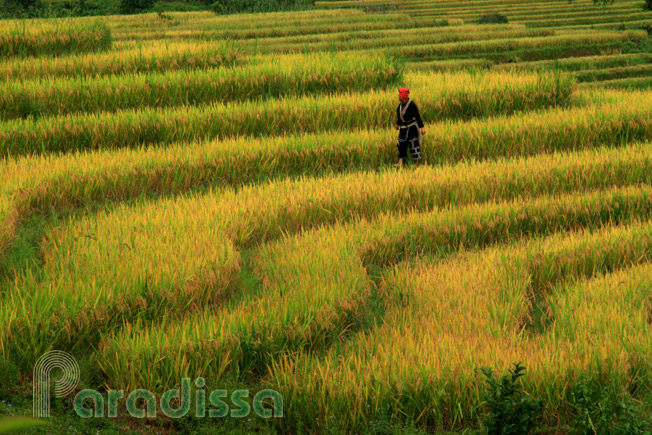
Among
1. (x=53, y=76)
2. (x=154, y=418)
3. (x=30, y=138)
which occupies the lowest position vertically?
(x=154, y=418)

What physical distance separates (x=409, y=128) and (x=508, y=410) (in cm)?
545

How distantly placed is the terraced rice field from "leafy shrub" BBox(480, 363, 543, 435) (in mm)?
260

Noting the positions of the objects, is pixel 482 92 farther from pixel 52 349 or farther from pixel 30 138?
pixel 52 349

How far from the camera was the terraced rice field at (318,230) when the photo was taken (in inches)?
164

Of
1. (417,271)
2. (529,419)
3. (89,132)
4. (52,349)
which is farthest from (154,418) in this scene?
(89,132)

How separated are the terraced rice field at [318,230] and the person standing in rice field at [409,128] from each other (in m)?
0.30

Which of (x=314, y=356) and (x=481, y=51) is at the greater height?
(x=481, y=51)

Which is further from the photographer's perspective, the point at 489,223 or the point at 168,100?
the point at 168,100

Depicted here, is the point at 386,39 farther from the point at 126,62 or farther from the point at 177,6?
the point at 177,6

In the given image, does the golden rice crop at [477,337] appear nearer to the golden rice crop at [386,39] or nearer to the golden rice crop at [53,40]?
the golden rice crop at [53,40]

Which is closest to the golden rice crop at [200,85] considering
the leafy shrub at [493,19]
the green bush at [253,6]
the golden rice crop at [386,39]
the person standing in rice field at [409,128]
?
the person standing in rice field at [409,128]

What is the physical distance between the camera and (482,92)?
10836mm

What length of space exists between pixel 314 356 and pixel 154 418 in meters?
1.10

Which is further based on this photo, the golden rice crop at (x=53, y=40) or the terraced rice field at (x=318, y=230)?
the golden rice crop at (x=53, y=40)
